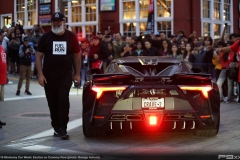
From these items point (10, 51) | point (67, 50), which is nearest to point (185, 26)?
point (10, 51)

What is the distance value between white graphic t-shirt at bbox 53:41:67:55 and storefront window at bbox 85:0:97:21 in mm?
20924

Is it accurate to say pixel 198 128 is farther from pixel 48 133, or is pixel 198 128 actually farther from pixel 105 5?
pixel 105 5

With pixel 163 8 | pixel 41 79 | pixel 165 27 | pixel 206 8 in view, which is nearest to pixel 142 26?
pixel 165 27

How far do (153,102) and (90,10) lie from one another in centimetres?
2231

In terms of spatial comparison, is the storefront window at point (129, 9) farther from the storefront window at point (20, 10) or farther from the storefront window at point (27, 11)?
the storefront window at point (20, 10)

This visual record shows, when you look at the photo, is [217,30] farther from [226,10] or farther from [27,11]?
[27,11]

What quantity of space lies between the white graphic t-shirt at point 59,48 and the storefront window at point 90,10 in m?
20.9

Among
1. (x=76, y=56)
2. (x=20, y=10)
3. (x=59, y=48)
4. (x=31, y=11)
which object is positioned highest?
(x=20, y=10)

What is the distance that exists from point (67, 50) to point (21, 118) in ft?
9.69

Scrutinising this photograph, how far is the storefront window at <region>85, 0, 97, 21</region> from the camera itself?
28.6m

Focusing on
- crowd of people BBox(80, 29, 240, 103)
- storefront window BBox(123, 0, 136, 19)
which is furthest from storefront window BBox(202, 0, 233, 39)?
crowd of people BBox(80, 29, 240, 103)

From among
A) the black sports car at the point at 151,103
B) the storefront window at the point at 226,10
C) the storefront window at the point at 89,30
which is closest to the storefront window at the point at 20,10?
Result: the storefront window at the point at 89,30

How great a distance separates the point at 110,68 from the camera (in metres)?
8.44

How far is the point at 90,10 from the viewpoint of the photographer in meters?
28.9
